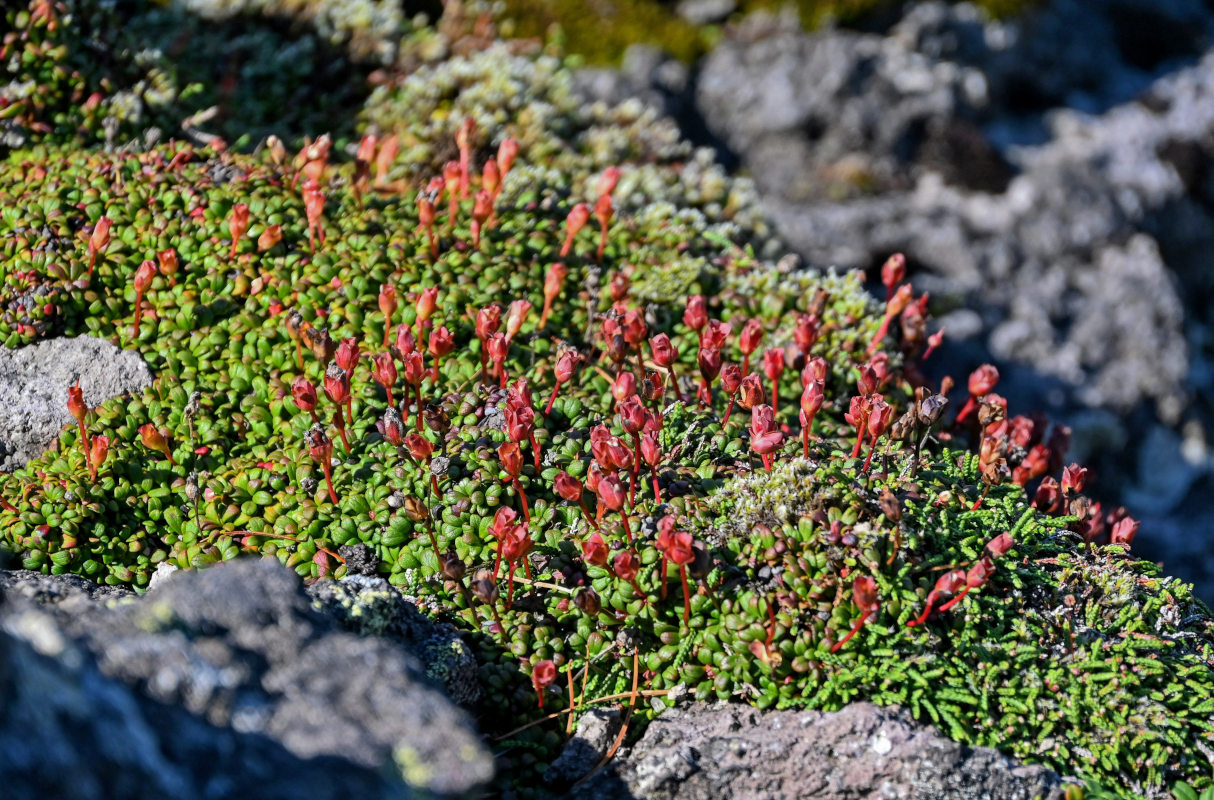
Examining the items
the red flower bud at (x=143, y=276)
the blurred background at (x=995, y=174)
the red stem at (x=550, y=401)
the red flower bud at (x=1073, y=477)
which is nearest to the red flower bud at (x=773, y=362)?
the red stem at (x=550, y=401)

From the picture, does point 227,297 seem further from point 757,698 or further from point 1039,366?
point 1039,366

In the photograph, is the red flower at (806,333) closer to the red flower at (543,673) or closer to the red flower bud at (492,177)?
the red flower bud at (492,177)

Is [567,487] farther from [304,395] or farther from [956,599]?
[956,599]

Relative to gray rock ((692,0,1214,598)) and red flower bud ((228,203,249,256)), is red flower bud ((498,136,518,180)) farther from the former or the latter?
gray rock ((692,0,1214,598))

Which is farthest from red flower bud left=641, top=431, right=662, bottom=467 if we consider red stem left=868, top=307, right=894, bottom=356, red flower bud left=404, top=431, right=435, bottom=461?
red stem left=868, top=307, right=894, bottom=356

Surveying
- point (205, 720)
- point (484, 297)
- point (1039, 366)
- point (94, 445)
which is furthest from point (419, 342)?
point (1039, 366)
